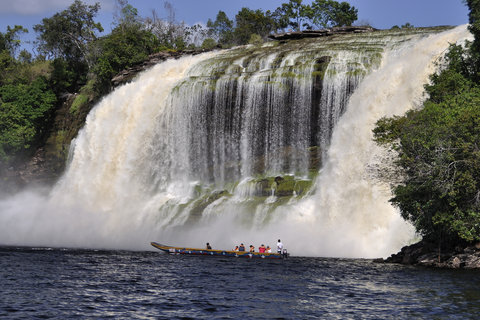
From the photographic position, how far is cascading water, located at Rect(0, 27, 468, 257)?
1374 inches

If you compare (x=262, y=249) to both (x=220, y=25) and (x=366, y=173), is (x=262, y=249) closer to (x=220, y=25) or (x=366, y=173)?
(x=366, y=173)

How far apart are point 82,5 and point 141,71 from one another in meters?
25.5

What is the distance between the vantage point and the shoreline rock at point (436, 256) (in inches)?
1003

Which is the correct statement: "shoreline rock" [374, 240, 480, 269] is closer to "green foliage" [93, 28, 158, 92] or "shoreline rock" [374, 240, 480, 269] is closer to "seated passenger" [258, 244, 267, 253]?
"seated passenger" [258, 244, 267, 253]

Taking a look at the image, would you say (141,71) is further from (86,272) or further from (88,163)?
(86,272)

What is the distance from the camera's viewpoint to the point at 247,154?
43.0 m

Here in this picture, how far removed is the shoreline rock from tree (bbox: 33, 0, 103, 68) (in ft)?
180

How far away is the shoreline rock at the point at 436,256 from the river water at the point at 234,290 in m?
0.99

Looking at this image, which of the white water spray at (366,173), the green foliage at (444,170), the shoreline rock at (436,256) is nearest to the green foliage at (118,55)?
the white water spray at (366,173)

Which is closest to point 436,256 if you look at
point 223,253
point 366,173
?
point 366,173

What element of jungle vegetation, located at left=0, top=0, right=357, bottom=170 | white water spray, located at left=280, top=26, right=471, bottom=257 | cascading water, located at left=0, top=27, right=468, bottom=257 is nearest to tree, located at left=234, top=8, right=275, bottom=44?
jungle vegetation, located at left=0, top=0, right=357, bottom=170

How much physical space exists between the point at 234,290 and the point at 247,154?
868 inches

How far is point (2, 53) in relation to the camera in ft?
237

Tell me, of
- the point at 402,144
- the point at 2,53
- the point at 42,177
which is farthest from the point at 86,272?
the point at 2,53
